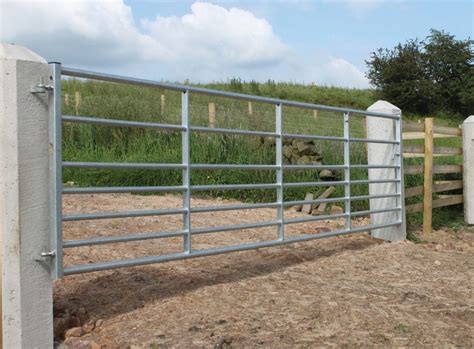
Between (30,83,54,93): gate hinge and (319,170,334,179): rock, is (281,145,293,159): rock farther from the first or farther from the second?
(30,83,54,93): gate hinge

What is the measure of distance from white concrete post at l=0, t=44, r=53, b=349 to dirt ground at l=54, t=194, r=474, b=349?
0.37 m

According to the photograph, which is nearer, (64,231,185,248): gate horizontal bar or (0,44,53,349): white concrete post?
(0,44,53,349): white concrete post

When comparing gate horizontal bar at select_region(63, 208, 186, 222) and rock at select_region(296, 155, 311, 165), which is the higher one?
rock at select_region(296, 155, 311, 165)

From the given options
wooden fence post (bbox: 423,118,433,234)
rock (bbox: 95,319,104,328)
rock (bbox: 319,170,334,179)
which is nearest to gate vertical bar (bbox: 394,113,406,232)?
wooden fence post (bbox: 423,118,433,234)

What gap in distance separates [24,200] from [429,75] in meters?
41.5

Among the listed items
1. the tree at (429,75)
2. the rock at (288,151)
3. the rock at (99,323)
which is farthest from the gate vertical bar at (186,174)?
the tree at (429,75)

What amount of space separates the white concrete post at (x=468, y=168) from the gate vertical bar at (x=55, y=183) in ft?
26.1

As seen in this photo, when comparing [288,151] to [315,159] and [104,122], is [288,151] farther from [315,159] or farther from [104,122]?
[104,122]

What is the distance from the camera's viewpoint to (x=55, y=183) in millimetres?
3775

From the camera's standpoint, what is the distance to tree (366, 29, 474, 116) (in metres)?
39.5

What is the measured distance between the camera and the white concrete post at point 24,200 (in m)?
3.57

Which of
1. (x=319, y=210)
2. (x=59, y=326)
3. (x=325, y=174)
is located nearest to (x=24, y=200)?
(x=59, y=326)

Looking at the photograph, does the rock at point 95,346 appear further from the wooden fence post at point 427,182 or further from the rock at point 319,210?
the wooden fence post at point 427,182

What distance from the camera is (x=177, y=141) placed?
1196 centimetres
